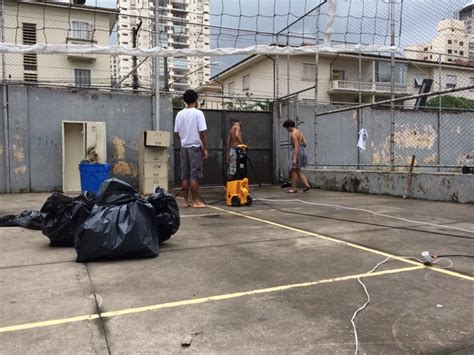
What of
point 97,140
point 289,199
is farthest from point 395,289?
point 97,140

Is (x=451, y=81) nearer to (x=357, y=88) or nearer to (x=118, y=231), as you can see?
(x=357, y=88)

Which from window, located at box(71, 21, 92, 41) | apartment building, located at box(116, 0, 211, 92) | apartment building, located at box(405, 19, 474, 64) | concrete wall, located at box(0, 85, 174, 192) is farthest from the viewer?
window, located at box(71, 21, 92, 41)

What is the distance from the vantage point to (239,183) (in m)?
8.50

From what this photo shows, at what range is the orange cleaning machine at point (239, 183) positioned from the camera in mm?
8367

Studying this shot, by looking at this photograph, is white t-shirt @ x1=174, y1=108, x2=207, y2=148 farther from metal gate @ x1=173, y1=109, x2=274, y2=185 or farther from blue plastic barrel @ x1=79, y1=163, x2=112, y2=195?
metal gate @ x1=173, y1=109, x2=274, y2=185

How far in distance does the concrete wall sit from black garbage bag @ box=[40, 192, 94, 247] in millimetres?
7209

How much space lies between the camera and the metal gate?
1366 centimetres

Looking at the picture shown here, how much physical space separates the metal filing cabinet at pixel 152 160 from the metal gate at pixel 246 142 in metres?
2.00

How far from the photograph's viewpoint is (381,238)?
17.4ft

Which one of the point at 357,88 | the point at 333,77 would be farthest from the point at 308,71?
the point at 357,88

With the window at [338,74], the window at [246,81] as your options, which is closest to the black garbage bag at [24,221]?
the window at [246,81]

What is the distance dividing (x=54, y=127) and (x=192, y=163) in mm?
5263

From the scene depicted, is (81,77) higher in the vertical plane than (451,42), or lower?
lower

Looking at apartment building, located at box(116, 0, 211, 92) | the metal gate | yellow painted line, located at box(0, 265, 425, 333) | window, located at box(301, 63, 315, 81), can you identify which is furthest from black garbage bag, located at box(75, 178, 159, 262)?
window, located at box(301, 63, 315, 81)
